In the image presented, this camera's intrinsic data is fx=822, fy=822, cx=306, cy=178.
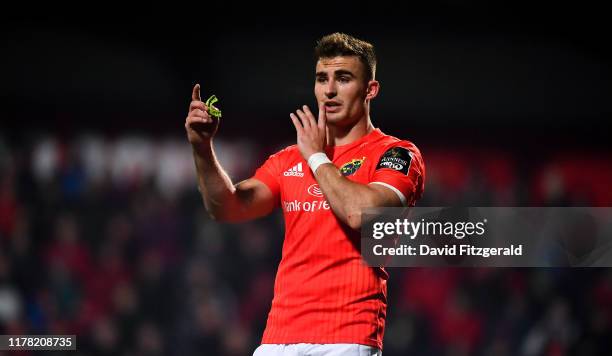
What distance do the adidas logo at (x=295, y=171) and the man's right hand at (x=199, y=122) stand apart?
1.30ft

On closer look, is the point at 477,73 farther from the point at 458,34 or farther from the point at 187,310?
the point at 187,310

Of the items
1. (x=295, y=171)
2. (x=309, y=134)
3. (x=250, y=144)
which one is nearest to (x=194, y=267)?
(x=250, y=144)

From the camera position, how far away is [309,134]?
11.5 feet

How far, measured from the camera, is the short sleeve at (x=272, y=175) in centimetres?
379

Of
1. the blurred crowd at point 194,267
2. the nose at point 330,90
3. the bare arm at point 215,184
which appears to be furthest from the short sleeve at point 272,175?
the blurred crowd at point 194,267

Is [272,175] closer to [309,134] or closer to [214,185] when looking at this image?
[214,185]

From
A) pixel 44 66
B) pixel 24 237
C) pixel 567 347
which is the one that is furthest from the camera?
pixel 44 66

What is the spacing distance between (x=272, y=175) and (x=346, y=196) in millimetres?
659

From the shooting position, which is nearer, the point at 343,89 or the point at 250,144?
the point at 343,89

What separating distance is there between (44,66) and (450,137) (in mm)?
5096

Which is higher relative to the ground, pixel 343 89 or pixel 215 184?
pixel 343 89

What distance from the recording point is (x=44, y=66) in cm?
1014

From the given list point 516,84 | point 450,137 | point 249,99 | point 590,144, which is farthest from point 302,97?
point 590,144

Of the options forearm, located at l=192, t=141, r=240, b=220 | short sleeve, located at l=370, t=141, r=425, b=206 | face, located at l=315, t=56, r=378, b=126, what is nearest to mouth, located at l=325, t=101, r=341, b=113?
face, located at l=315, t=56, r=378, b=126
